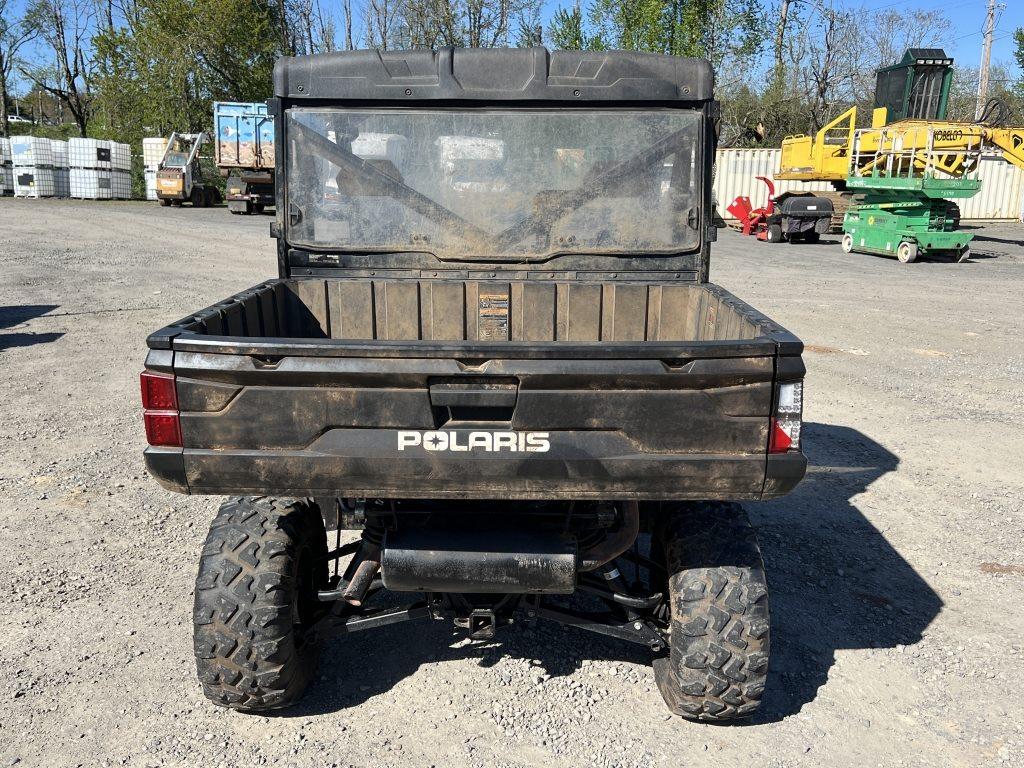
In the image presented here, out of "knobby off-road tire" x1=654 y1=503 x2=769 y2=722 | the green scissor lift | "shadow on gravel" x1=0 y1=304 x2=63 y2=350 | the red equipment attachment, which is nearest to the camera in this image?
"knobby off-road tire" x1=654 y1=503 x2=769 y2=722

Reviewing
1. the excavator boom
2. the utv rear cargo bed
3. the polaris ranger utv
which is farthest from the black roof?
the excavator boom

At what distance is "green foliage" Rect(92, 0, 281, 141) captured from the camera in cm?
3603

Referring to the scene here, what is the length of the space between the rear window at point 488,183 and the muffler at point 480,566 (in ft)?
6.05

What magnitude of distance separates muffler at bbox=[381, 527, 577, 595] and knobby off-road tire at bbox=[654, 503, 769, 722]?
47 cm

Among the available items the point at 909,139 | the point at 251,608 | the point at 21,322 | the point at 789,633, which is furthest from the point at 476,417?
the point at 909,139

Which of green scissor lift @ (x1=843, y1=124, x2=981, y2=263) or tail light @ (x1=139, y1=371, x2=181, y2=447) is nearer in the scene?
tail light @ (x1=139, y1=371, x2=181, y2=447)

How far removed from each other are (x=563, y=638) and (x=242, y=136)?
2536cm

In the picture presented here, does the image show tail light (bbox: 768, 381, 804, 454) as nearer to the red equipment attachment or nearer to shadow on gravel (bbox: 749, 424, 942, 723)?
shadow on gravel (bbox: 749, 424, 942, 723)

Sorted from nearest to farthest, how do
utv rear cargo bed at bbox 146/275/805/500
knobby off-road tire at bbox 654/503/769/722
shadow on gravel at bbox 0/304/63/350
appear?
utv rear cargo bed at bbox 146/275/805/500 → knobby off-road tire at bbox 654/503/769/722 → shadow on gravel at bbox 0/304/63/350

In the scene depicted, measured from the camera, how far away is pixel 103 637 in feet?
12.1

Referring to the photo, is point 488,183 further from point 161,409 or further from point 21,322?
point 21,322

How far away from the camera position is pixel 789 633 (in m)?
3.83

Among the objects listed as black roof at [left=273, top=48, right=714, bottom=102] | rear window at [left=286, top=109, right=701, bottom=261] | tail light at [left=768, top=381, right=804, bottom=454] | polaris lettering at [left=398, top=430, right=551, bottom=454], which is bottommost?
polaris lettering at [left=398, top=430, right=551, bottom=454]

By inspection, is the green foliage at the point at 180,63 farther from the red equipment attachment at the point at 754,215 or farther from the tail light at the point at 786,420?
the tail light at the point at 786,420
